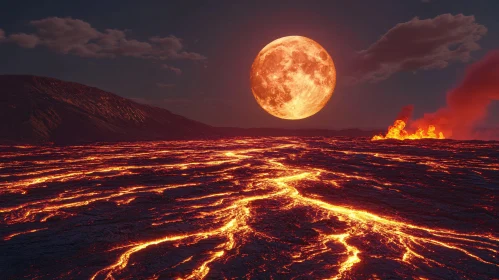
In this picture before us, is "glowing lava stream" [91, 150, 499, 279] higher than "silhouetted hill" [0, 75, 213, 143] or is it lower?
lower

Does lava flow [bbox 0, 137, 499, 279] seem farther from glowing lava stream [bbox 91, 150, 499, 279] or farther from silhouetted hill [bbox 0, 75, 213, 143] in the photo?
silhouetted hill [bbox 0, 75, 213, 143]

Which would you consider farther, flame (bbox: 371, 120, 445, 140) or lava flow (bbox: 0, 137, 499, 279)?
flame (bbox: 371, 120, 445, 140)

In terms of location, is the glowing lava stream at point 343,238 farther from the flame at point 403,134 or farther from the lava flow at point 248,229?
the flame at point 403,134

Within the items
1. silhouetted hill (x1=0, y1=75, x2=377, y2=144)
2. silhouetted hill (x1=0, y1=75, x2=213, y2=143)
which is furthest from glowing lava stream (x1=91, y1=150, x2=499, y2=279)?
silhouetted hill (x1=0, y1=75, x2=213, y2=143)

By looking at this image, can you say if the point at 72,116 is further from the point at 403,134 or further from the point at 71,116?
the point at 403,134

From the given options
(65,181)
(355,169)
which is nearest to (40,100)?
(65,181)

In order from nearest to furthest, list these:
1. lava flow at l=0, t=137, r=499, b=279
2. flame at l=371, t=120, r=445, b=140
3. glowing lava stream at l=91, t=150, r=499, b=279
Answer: lava flow at l=0, t=137, r=499, b=279
glowing lava stream at l=91, t=150, r=499, b=279
flame at l=371, t=120, r=445, b=140

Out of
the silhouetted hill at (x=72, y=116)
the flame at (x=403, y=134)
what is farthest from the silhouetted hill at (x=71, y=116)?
the flame at (x=403, y=134)

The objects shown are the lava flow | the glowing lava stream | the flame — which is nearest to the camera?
the lava flow

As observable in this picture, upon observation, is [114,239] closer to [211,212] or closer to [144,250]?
[144,250]
